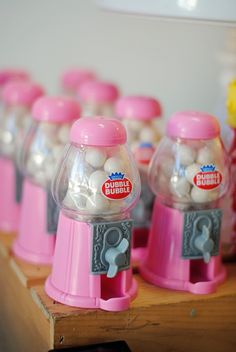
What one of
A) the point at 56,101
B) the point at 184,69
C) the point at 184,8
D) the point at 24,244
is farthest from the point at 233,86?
the point at 184,69

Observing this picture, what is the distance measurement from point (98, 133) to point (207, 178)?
0.16 meters

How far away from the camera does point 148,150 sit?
3.21 ft

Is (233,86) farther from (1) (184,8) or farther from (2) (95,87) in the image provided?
(2) (95,87)

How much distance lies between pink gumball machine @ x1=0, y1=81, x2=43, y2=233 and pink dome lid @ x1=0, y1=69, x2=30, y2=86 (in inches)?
6.0

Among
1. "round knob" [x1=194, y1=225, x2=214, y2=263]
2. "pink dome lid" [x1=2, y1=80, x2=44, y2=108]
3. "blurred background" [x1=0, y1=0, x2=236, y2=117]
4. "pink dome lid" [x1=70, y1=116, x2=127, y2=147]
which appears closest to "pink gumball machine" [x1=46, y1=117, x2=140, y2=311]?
"pink dome lid" [x1=70, y1=116, x2=127, y2=147]

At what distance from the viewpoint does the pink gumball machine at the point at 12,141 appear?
3.39ft

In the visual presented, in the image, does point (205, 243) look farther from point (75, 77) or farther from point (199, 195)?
point (75, 77)

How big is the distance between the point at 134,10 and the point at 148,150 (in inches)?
8.9

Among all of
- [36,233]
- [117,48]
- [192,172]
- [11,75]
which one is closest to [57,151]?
[36,233]

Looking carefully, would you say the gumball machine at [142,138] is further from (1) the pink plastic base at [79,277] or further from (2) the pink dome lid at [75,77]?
(2) the pink dome lid at [75,77]

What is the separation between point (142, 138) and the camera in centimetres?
100

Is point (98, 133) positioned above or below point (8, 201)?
above

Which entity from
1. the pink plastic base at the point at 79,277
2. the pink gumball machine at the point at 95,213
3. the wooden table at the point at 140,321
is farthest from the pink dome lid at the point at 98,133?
the wooden table at the point at 140,321

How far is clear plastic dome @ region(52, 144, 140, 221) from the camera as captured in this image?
0.74 metres
